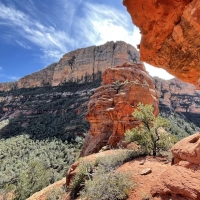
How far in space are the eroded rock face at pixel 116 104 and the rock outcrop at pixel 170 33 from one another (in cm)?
1145

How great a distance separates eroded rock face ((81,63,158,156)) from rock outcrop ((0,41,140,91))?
56.7 metres

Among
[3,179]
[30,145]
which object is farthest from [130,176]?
[30,145]

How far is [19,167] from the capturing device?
3388 cm

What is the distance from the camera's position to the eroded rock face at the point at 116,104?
65.4ft

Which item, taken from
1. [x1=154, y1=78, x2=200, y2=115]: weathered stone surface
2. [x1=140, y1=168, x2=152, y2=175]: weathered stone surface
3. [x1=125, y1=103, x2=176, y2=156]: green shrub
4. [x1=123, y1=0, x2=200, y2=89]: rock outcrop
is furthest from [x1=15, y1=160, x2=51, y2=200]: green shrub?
[x1=154, y1=78, x2=200, y2=115]: weathered stone surface

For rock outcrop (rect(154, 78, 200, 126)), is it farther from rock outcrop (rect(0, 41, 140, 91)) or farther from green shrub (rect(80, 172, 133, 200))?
green shrub (rect(80, 172, 133, 200))

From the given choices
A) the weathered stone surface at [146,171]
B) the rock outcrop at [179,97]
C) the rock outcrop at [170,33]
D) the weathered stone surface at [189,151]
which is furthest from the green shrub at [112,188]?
the rock outcrop at [179,97]

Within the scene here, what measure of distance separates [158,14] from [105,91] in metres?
19.0

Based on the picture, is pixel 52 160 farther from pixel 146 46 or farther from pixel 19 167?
pixel 146 46

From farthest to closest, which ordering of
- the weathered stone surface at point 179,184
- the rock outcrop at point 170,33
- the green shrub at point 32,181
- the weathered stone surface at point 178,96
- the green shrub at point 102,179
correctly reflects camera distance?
the weathered stone surface at point 178,96
the green shrub at point 32,181
the green shrub at point 102,179
the rock outcrop at point 170,33
the weathered stone surface at point 179,184

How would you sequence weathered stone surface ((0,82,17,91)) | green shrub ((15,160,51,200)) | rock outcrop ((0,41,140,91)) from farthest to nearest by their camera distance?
weathered stone surface ((0,82,17,91)), rock outcrop ((0,41,140,91)), green shrub ((15,160,51,200))

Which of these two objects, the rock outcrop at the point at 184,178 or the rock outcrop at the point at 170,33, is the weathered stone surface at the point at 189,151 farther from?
the rock outcrop at the point at 170,33

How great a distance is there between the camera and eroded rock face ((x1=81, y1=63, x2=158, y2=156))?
19938 mm

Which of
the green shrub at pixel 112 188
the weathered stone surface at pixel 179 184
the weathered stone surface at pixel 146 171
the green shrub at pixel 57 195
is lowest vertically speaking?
the green shrub at pixel 57 195
